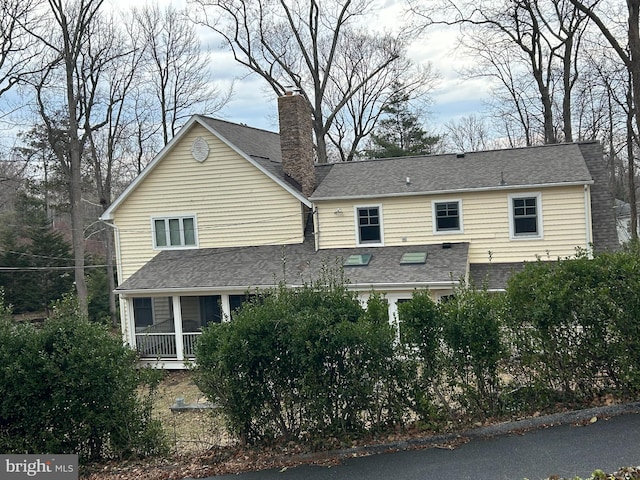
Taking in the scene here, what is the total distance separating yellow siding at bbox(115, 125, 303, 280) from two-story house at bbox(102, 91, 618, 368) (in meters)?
0.04

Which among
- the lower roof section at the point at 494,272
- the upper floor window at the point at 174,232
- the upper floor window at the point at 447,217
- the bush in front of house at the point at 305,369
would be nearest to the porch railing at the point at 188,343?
the upper floor window at the point at 174,232

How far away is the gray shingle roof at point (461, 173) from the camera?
16734 mm

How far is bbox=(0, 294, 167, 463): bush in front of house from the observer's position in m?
7.38

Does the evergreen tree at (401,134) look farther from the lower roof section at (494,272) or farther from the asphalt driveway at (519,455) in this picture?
the asphalt driveway at (519,455)

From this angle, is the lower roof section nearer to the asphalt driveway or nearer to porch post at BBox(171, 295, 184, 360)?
the asphalt driveway

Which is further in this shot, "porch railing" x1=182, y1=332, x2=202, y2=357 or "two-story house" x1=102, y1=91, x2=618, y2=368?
"porch railing" x1=182, y1=332, x2=202, y2=357

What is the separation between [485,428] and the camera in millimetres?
7230

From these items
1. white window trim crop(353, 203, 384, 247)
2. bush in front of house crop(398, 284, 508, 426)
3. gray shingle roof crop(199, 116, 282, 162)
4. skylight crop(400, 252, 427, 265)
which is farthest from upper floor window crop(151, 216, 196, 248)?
bush in front of house crop(398, 284, 508, 426)

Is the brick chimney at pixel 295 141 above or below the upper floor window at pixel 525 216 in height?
above

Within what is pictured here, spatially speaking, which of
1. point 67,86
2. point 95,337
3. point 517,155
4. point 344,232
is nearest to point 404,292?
point 344,232

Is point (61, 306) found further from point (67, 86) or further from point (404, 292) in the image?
point (67, 86)

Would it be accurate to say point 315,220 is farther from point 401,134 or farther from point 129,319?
point 401,134

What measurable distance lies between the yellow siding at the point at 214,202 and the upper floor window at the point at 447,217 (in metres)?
4.35

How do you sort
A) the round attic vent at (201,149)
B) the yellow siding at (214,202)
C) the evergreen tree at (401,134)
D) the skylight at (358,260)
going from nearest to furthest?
the skylight at (358,260) < the yellow siding at (214,202) < the round attic vent at (201,149) < the evergreen tree at (401,134)
